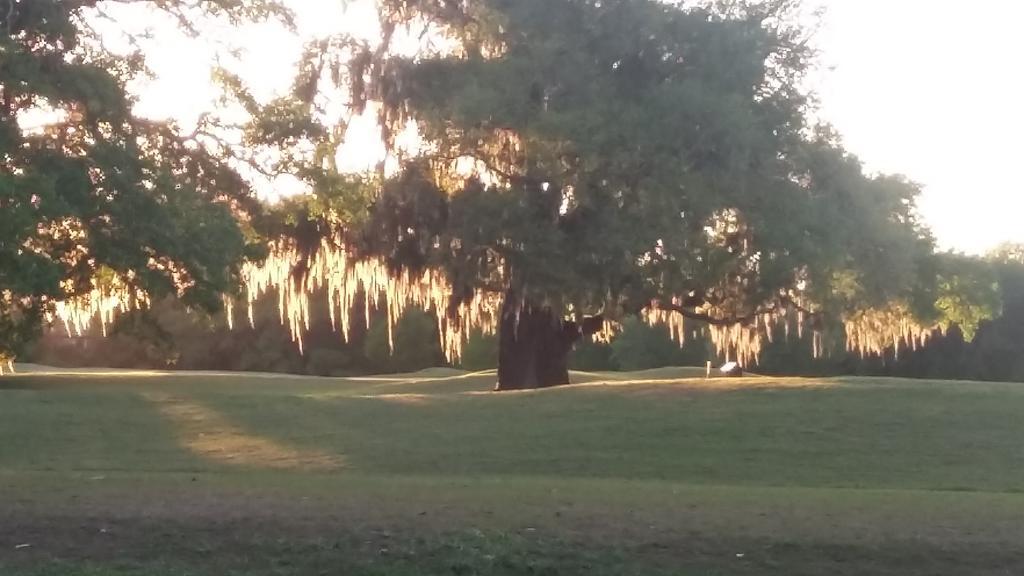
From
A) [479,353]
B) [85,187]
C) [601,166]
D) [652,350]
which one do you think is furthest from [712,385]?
[479,353]

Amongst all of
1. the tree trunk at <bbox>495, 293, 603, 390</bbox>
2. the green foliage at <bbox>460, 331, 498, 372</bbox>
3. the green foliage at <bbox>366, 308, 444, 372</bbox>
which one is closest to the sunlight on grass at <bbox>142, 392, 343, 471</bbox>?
the tree trunk at <bbox>495, 293, 603, 390</bbox>

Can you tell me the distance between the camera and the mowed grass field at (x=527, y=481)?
10571 mm

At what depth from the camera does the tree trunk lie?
3112cm

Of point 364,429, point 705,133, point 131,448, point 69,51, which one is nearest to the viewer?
point 69,51

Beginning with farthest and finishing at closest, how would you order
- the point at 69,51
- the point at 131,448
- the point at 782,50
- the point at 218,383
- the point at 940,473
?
the point at 218,383 → the point at 782,50 → the point at 131,448 → the point at 940,473 → the point at 69,51

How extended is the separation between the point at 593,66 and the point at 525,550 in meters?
18.6

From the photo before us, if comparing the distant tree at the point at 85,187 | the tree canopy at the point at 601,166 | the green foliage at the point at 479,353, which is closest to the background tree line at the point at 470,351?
the green foliage at the point at 479,353

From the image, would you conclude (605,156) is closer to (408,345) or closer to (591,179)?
(591,179)

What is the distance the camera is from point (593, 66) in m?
27.8

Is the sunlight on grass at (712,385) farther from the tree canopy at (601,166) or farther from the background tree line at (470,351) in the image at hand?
the background tree line at (470,351)

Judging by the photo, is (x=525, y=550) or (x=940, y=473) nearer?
(x=525, y=550)

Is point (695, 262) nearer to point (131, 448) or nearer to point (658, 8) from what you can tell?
point (658, 8)

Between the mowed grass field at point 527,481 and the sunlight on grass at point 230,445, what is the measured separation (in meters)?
0.08

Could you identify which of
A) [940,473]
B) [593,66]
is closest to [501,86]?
[593,66]
